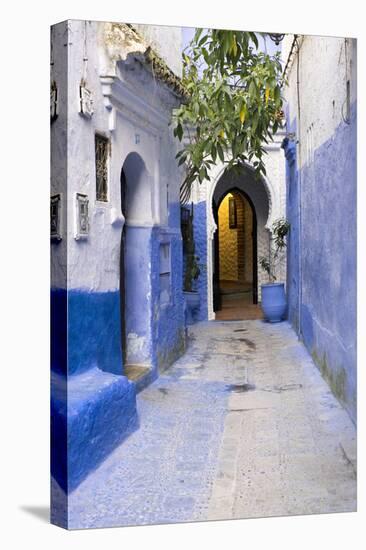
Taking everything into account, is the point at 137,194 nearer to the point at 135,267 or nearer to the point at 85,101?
the point at 135,267

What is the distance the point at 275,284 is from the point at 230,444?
3.91 ft

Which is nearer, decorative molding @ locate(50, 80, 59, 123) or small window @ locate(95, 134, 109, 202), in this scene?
decorative molding @ locate(50, 80, 59, 123)

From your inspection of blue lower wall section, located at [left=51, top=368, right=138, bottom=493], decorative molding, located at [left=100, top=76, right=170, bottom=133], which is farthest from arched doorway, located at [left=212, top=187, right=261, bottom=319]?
blue lower wall section, located at [left=51, top=368, right=138, bottom=493]

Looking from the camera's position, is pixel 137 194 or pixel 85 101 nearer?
pixel 85 101

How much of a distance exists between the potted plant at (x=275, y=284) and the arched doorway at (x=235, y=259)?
0.08 metres

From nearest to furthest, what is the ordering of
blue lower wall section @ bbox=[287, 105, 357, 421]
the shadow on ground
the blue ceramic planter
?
the shadow on ground → blue lower wall section @ bbox=[287, 105, 357, 421] → the blue ceramic planter

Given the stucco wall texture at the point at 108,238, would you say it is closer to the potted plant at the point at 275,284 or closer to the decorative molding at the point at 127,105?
the decorative molding at the point at 127,105

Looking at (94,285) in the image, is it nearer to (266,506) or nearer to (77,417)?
(77,417)

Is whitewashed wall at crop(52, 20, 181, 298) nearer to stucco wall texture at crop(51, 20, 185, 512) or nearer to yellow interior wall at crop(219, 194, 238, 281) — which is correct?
stucco wall texture at crop(51, 20, 185, 512)

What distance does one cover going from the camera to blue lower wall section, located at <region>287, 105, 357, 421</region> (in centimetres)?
502

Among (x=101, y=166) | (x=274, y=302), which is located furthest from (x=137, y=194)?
(x=274, y=302)

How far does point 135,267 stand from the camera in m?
5.15

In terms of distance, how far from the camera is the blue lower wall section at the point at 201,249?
5125 millimetres

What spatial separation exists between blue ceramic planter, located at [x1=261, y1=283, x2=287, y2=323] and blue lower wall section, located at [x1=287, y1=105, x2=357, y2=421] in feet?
0.21
